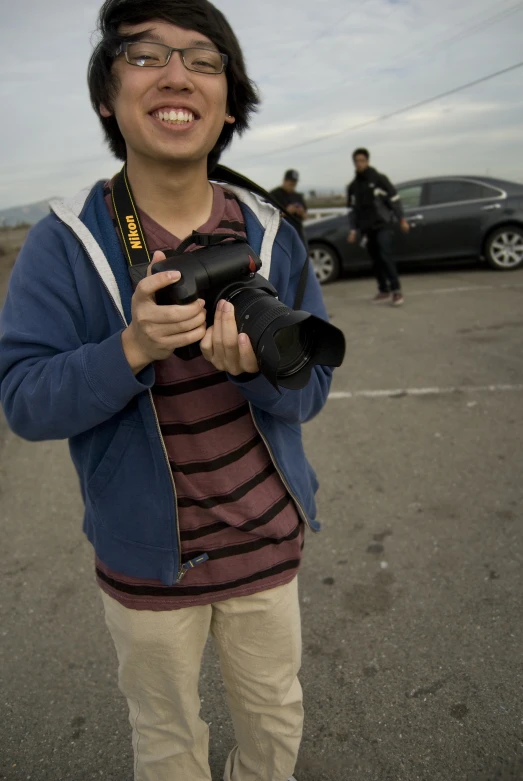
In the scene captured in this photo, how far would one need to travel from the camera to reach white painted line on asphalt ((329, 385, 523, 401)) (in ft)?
14.2

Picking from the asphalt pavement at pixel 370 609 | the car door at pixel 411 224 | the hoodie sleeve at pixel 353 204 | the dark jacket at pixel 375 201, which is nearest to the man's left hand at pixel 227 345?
the asphalt pavement at pixel 370 609

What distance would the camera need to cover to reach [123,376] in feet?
3.69

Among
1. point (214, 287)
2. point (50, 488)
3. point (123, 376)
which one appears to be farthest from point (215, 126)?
point (50, 488)

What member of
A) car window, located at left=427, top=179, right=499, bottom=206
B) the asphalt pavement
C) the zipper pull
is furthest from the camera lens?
car window, located at left=427, top=179, right=499, bottom=206

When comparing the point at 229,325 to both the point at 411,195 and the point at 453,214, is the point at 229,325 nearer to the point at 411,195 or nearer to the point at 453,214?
the point at 453,214

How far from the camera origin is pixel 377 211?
6984 mm

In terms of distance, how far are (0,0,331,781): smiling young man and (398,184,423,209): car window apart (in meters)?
7.50

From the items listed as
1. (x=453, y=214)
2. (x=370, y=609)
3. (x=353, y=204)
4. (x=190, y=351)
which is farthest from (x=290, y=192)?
(x=190, y=351)

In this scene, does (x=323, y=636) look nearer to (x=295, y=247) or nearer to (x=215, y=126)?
→ (x=295, y=247)

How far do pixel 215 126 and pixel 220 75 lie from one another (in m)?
0.11

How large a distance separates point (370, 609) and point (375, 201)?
18.1 ft

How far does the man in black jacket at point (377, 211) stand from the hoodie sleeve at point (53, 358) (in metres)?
6.16

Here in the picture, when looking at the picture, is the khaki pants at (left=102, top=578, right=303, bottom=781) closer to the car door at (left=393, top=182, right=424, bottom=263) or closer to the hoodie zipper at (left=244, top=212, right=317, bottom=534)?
the hoodie zipper at (left=244, top=212, right=317, bottom=534)

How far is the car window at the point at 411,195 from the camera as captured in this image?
8.43 metres
